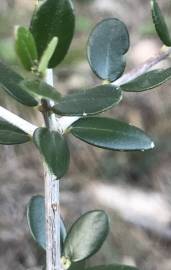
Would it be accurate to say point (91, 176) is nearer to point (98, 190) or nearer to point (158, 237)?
point (98, 190)

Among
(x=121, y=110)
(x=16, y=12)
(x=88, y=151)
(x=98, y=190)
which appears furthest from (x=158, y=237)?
(x=16, y=12)

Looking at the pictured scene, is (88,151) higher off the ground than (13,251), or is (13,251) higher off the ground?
(88,151)

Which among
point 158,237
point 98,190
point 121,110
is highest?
point 121,110

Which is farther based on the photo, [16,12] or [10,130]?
[16,12]

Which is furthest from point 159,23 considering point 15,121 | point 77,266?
point 77,266

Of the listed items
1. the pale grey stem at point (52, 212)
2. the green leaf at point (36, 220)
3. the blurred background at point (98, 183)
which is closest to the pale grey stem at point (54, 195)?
the pale grey stem at point (52, 212)

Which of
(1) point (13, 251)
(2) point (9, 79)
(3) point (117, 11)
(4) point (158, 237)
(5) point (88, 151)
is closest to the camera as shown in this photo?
(2) point (9, 79)

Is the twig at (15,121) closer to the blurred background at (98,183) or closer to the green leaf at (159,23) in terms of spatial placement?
the green leaf at (159,23)
